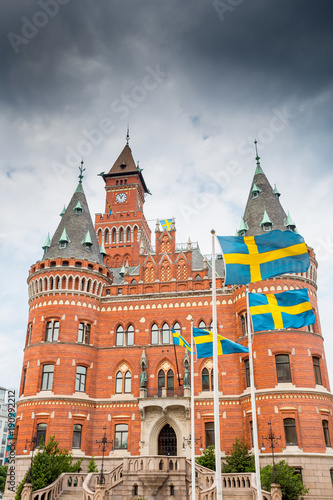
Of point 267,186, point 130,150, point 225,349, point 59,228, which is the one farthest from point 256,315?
point 130,150

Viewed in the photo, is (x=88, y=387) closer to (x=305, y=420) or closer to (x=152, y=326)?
(x=152, y=326)

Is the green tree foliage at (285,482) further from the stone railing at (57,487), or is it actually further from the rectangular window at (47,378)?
the rectangular window at (47,378)

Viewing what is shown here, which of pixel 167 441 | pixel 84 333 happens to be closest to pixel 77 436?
pixel 167 441

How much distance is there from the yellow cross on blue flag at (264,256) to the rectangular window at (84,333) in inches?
904

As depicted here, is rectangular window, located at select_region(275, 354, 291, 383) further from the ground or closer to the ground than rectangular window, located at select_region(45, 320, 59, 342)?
closer to the ground

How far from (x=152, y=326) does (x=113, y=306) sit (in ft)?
12.8

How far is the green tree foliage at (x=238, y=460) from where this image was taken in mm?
30578

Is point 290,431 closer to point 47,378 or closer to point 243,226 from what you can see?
point 243,226

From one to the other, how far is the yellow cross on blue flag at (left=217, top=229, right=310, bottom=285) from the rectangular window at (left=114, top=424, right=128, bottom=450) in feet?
75.7

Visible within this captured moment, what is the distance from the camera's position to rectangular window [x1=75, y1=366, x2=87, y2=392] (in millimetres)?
36250

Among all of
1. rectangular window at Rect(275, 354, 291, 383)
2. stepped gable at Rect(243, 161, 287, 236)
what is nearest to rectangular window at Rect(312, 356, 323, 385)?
rectangular window at Rect(275, 354, 291, 383)

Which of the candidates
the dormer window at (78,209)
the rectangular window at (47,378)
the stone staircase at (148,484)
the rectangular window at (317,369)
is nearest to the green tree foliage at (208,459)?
the stone staircase at (148,484)

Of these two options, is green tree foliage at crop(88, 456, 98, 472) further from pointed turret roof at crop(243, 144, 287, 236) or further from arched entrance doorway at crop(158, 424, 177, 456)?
pointed turret roof at crop(243, 144, 287, 236)

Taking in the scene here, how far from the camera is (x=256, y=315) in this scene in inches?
760
